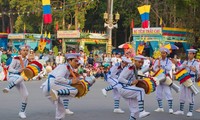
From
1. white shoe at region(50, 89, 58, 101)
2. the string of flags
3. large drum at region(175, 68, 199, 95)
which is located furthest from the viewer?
the string of flags

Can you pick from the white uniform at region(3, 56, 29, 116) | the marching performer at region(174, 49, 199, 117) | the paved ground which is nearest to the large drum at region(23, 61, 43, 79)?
the white uniform at region(3, 56, 29, 116)

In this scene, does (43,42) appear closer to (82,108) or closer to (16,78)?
(82,108)

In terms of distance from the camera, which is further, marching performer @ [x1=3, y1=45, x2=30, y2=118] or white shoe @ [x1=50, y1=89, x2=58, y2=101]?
marching performer @ [x1=3, y1=45, x2=30, y2=118]

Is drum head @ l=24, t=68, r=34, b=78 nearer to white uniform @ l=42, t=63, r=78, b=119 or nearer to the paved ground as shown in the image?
the paved ground

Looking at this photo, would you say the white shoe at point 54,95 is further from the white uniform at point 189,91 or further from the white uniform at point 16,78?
the white uniform at point 189,91

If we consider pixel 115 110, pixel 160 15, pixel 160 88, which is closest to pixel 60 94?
pixel 115 110

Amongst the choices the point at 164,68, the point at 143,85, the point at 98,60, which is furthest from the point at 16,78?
the point at 98,60

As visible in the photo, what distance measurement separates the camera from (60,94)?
8.61 m

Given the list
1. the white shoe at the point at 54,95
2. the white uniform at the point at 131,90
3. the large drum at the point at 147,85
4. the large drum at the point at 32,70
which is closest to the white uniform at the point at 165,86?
the large drum at the point at 147,85

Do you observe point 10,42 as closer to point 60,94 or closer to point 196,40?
point 196,40

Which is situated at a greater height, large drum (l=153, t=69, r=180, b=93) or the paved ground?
large drum (l=153, t=69, r=180, b=93)

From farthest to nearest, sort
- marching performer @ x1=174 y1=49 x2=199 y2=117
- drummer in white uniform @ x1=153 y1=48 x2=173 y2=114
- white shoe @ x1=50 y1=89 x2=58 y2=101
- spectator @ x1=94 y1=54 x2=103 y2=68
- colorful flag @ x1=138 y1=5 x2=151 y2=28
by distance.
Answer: colorful flag @ x1=138 y1=5 x2=151 y2=28 → spectator @ x1=94 y1=54 x2=103 y2=68 → drummer in white uniform @ x1=153 y1=48 x2=173 y2=114 → marching performer @ x1=174 y1=49 x2=199 y2=117 → white shoe @ x1=50 y1=89 x2=58 y2=101

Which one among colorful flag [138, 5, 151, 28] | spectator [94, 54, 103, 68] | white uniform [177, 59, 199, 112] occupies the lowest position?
spectator [94, 54, 103, 68]

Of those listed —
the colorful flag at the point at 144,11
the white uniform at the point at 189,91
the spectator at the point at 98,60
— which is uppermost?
the colorful flag at the point at 144,11
